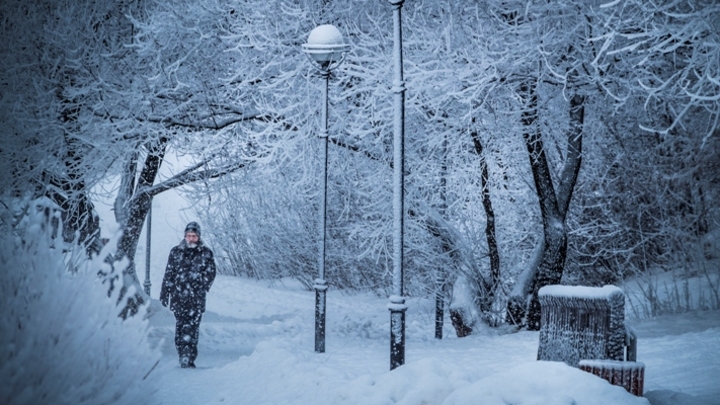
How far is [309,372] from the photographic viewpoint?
845cm

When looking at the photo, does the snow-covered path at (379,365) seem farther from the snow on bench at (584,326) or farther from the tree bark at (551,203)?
the tree bark at (551,203)

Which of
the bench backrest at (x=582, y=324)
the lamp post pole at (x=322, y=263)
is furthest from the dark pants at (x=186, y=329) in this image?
the bench backrest at (x=582, y=324)

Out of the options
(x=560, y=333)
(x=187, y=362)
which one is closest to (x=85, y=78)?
(x=187, y=362)

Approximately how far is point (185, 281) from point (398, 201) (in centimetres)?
351

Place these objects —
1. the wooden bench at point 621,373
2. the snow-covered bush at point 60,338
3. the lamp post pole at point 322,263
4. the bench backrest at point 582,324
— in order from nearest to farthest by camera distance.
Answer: the snow-covered bush at point 60,338
the wooden bench at point 621,373
the bench backrest at point 582,324
the lamp post pole at point 322,263

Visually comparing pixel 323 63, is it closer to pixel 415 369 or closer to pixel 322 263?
pixel 322 263

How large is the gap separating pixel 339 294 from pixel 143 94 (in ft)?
31.5

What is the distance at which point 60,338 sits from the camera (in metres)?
4.47

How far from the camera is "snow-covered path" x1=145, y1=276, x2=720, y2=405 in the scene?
616 cm

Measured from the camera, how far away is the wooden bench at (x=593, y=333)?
5.64 metres

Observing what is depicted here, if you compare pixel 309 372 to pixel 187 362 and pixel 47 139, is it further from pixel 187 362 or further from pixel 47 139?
pixel 47 139

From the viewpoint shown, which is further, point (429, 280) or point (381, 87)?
point (429, 280)

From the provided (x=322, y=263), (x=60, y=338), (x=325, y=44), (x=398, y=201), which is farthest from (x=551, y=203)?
(x=60, y=338)

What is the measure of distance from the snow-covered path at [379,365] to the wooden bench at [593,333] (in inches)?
10.1
